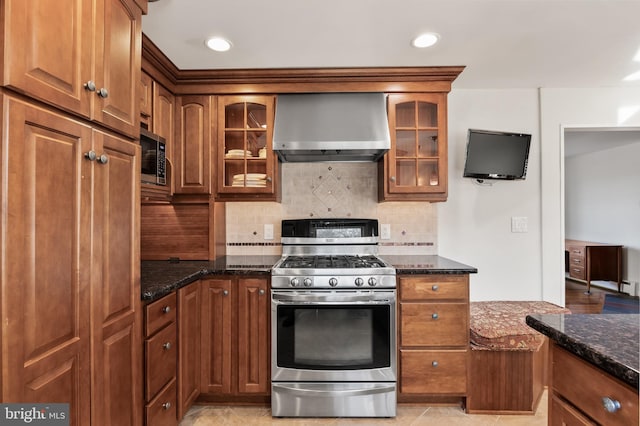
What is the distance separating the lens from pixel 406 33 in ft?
6.04

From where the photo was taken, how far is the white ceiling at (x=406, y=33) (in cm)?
163

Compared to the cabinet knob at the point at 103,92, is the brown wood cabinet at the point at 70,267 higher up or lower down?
lower down

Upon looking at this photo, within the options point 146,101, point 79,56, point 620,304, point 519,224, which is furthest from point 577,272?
point 79,56

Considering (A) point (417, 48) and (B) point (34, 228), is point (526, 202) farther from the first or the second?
(B) point (34, 228)

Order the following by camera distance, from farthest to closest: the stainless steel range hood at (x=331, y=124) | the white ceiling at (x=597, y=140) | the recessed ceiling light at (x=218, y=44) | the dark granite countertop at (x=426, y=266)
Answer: the white ceiling at (x=597, y=140)
the stainless steel range hood at (x=331, y=124)
the dark granite countertop at (x=426, y=266)
the recessed ceiling light at (x=218, y=44)

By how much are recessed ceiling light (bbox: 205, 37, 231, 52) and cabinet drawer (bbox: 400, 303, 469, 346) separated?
2015 mm

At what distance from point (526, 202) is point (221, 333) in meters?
2.72

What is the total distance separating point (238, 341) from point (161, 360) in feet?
1.73

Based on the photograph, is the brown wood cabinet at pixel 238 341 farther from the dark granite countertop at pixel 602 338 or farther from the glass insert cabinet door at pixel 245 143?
the dark granite countertop at pixel 602 338

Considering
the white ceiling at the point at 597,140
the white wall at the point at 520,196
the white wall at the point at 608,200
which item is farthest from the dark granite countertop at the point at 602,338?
the white wall at the point at 608,200

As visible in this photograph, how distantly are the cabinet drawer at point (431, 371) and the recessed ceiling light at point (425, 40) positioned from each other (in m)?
1.97

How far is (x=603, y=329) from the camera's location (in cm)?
91

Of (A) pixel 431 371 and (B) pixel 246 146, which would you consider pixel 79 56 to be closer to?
(B) pixel 246 146

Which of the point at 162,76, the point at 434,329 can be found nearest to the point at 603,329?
the point at 434,329
